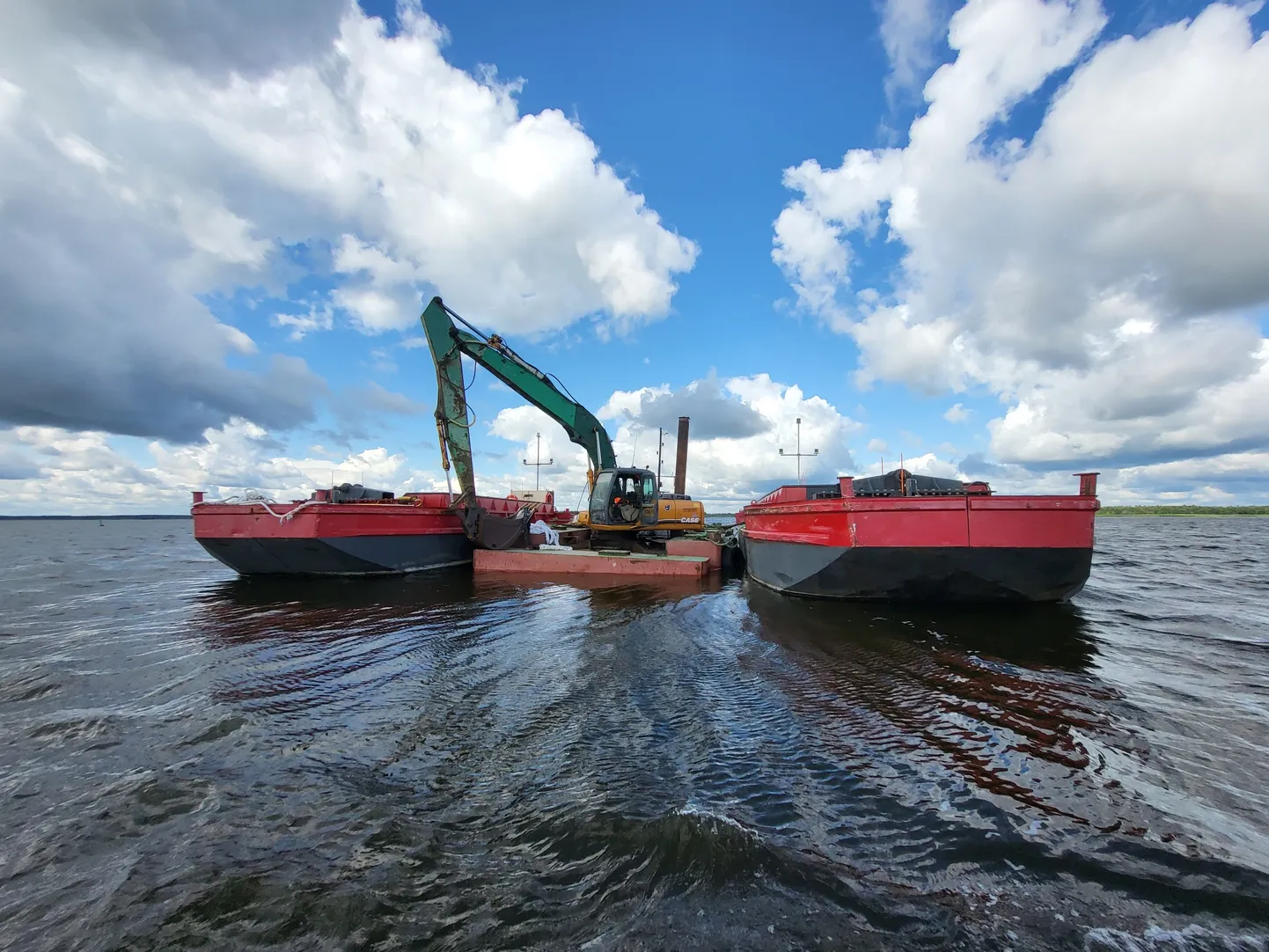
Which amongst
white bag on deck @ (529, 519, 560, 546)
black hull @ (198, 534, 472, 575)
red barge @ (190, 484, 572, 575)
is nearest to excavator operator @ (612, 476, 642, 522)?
white bag on deck @ (529, 519, 560, 546)

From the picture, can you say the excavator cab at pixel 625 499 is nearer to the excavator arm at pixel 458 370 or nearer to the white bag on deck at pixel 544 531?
the white bag on deck at pixel 544 531

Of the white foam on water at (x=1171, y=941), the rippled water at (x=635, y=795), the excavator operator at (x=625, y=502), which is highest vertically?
the excavator operator at (x=625, y=502)

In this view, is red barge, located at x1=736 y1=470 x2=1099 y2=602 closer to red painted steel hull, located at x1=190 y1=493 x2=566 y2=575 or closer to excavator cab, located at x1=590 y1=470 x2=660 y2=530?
excavator cab, located at x1=590 y1=470 x2=660 y2=530

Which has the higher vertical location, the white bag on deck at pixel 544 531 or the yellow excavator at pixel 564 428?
the yellow excavator at pixel 564 428

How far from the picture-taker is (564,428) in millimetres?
20641

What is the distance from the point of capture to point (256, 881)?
91.7 inches

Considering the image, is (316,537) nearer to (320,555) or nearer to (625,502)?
(320,555)

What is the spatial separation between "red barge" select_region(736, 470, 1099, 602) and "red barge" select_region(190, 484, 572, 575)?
38.0 ft

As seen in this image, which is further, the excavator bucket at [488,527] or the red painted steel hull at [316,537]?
the excavator bucket at [488,527]

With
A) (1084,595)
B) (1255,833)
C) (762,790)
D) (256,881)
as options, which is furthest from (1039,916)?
(1084,595)

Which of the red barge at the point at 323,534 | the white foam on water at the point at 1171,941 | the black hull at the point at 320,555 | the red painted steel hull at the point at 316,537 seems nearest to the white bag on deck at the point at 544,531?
the red barge at the point at 323,534

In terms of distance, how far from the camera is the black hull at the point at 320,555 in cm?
1351

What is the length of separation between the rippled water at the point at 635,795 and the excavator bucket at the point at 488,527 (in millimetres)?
9638

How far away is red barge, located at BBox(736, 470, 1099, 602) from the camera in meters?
8.13
